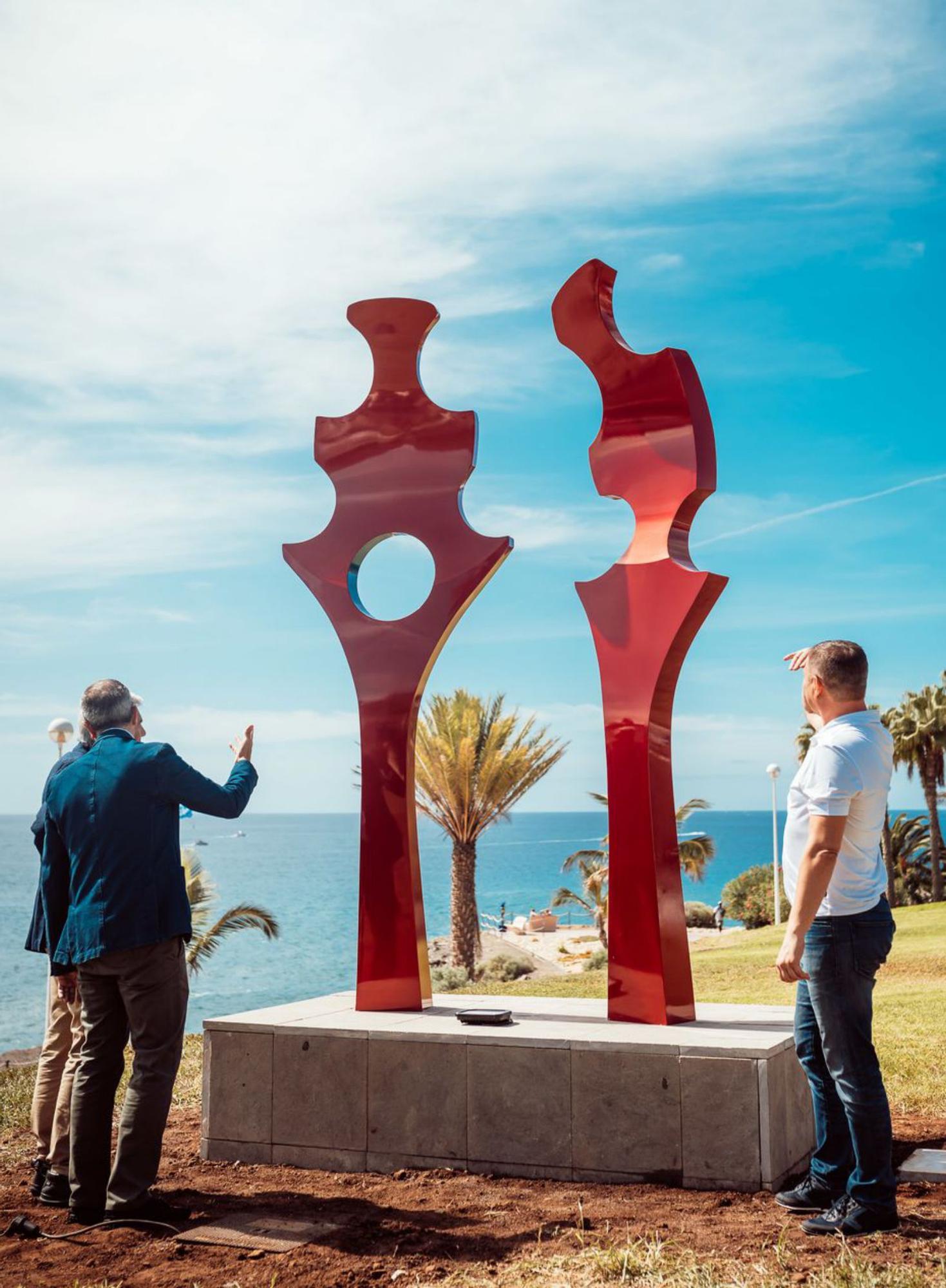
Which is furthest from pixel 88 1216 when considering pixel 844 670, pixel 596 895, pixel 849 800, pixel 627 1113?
pixel 596 895

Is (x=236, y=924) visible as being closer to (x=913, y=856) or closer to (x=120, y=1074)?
(x=120, y=1074)

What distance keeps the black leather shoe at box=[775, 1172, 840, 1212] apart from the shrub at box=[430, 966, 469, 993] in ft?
41.0

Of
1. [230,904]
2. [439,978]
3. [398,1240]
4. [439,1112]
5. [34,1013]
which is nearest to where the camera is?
[398,1240]

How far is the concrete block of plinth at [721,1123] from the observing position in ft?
19.4

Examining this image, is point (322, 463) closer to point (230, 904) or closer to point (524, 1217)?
point (524, 1217)

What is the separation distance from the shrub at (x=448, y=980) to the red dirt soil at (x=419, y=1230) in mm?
11603

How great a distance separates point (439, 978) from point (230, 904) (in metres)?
91.2

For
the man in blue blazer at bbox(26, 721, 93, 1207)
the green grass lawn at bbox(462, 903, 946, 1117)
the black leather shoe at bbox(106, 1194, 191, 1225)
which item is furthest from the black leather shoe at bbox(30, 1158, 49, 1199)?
the green grass lawn at bbox(462, 903, 946, 1117)

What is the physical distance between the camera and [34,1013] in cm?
4803

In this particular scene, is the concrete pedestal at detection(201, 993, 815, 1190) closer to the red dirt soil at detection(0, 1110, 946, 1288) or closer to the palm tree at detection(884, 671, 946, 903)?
the red dirt soil at detection(0, 1110, 946, 1288)

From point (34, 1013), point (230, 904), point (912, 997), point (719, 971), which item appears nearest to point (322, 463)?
point (912, 997)

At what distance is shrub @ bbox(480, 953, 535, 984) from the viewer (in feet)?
71.4

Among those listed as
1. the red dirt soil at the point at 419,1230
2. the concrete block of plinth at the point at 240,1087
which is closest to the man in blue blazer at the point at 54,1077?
the red dirt soil at the point at 419,1230

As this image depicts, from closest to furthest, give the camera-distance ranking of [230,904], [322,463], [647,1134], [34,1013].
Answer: [647,1134] → [322,463] → [34,1013] → [230,904]
